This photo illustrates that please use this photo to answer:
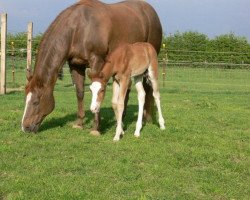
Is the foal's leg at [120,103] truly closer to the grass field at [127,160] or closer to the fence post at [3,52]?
the grass field at [127,160]

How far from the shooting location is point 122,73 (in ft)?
23.3

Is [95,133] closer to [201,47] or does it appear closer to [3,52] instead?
[3,52]

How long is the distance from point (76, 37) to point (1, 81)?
6.97 m

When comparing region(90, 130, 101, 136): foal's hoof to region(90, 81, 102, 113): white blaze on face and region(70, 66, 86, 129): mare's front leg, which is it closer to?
region(70, 66, 86, 129): mare's front leg

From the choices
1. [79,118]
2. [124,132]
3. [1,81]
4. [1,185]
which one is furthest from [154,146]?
[1,81]

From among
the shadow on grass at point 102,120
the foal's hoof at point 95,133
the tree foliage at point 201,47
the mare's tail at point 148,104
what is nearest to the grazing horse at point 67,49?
the foal's hoof at point 95,133

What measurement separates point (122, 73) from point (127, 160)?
5.93 ft

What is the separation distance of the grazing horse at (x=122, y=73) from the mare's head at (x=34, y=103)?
1.10 metres

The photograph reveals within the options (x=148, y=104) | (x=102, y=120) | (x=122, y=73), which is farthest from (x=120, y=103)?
(x=102, y=120)

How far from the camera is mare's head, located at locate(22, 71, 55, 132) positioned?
23.9 ft

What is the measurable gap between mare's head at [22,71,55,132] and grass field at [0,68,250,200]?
20 centimetres

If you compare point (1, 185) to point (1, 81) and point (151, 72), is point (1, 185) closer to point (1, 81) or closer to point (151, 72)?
point (151, 72)

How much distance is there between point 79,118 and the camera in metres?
Answer: 8.23

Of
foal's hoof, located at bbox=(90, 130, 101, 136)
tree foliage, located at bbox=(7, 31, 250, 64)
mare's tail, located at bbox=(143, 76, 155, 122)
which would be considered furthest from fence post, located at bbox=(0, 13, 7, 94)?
tree foliage, located at bbox=(7, 31, 250, 64)
